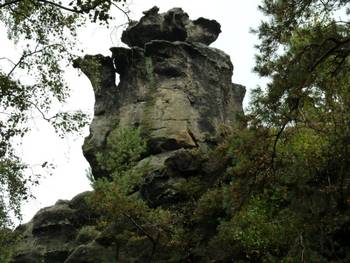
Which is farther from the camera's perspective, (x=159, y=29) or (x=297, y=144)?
(x=159, y=29)

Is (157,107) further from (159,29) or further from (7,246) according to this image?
(7,246)

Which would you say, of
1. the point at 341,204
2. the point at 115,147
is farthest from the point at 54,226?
the point at 341,204

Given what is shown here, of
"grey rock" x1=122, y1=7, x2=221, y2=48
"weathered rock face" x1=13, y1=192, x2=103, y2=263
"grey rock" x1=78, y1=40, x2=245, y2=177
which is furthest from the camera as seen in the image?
"grey rock" x1=122, y1=7, x2=221, y2=48

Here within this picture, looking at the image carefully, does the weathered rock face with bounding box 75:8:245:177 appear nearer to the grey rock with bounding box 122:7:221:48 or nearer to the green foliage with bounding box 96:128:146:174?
the grey rock with bounding box 122:7:221:48

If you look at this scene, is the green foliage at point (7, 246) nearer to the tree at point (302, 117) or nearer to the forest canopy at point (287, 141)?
the forest canopy at point (287, 141)

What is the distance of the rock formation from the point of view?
2973 centimetres

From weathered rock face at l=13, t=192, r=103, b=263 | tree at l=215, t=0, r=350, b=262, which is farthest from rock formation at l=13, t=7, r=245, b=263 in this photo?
tree at l=215, t=0, r=350, b=262

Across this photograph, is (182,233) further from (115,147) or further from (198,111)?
(198,111)

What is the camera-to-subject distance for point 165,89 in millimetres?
36469

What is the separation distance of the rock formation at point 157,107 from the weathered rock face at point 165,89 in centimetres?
6

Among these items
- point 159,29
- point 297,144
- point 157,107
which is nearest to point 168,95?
point 157,107

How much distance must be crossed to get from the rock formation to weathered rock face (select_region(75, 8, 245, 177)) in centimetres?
6

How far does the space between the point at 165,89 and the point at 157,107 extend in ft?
5.74

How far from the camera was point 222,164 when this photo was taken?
82.7 feet
